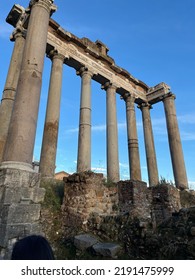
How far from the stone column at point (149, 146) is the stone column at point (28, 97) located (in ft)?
38.9

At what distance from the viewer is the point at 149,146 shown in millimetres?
18078

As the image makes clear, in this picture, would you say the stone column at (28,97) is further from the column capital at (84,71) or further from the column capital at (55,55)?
the column capital at (84,71)

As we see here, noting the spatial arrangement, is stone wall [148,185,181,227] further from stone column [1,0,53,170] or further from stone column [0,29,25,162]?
stone column [0,29,25,162]

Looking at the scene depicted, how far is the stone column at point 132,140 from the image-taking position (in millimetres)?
16141

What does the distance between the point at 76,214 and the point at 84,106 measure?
28.3 ft

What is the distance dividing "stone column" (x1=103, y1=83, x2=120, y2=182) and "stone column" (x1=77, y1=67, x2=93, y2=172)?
6.47ft

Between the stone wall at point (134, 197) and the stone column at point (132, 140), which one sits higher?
the stone column at point (132, 140)

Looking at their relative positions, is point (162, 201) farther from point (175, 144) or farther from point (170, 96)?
point (170, 96)

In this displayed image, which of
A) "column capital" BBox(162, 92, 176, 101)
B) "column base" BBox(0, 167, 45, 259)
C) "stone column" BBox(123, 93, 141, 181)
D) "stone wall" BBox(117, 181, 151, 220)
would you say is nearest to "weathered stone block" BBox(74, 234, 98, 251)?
"column base" BBox(0, 167, 45, 259)

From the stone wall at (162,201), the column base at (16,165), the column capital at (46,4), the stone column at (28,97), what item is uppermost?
the column capital at (46,4)

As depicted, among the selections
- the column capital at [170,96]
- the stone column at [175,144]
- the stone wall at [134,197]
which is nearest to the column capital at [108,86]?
the column capital at [170,96]

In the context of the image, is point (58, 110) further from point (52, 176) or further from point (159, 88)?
point (159, 88)

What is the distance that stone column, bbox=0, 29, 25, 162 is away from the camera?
33.5 ft

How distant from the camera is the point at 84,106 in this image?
46.6 ft
